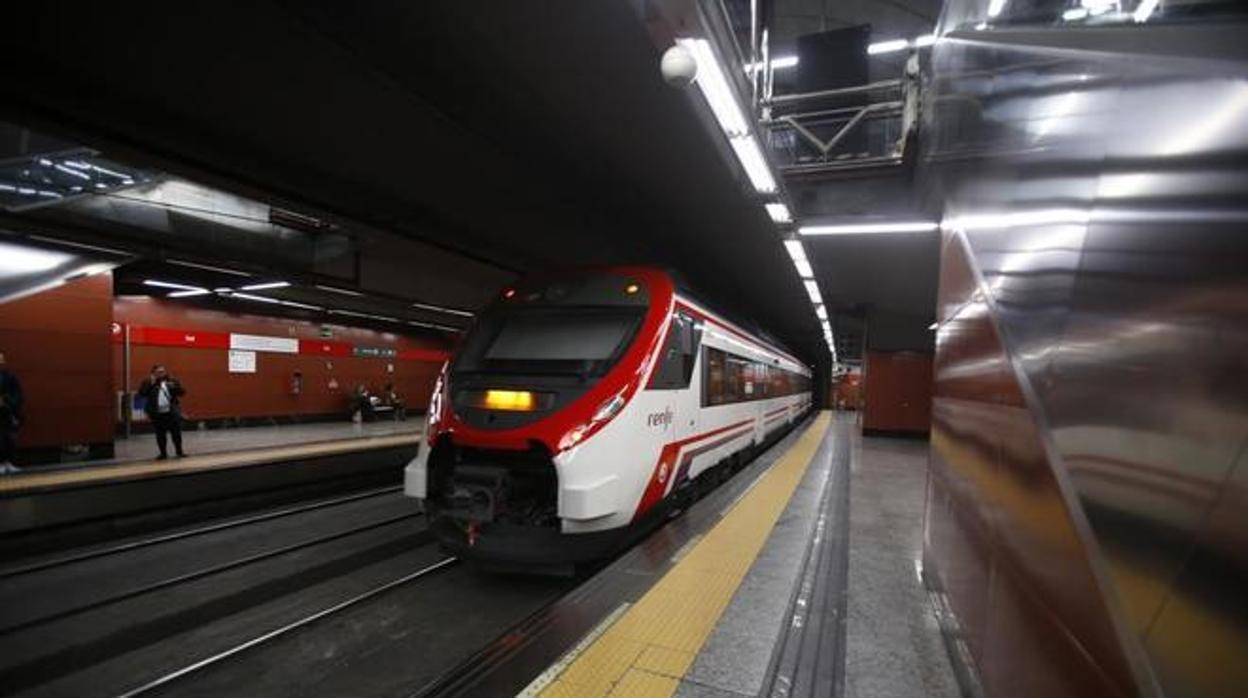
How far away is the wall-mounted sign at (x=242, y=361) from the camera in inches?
573

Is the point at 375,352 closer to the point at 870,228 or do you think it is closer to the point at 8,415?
the point at 8,415

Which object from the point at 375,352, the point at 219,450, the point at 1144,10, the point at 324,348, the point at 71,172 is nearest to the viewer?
the point at 1144,10

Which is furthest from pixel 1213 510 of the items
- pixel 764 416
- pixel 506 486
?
pixel 764 416

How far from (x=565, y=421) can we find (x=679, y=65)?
2.56 m

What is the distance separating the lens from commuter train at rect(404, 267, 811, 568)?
14.0 feet

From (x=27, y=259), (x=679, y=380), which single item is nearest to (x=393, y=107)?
(x=679, y=380)

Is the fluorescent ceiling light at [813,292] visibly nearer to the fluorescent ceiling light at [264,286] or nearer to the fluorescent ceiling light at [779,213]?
the fluorescent ceiling light at [779,213]

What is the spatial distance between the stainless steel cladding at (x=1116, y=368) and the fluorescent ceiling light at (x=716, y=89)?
165cm

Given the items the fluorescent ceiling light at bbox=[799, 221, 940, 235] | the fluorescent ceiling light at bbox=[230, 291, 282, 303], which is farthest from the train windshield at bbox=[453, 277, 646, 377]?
the fluorescent ceiling light at bbox=[230, 291, 282, 303]

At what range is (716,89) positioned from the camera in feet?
13.5

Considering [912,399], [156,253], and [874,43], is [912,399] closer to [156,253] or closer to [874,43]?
[874,43]

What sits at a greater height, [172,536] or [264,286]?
[264,286]

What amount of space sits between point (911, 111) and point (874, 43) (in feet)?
19.4

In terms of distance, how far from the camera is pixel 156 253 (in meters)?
7.44
